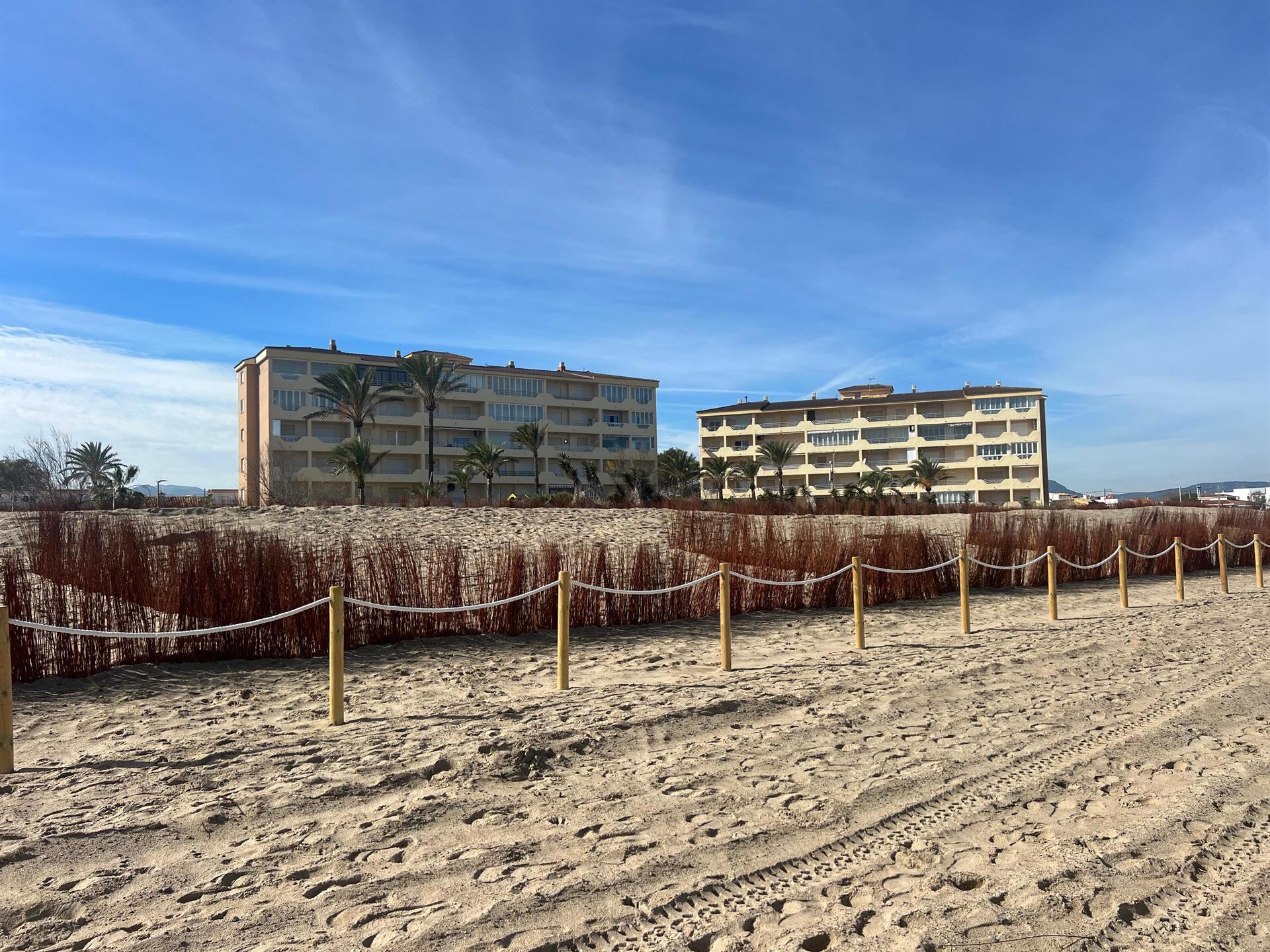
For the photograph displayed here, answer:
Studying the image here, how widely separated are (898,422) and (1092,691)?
208ft

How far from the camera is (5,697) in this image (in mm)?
4602

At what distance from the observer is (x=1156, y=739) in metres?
5.41

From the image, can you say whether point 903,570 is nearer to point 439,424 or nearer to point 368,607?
point 368,607

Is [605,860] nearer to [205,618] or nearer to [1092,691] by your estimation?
[1092,691]

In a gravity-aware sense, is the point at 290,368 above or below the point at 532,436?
above

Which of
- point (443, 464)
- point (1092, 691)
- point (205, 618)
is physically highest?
point (443, 464)

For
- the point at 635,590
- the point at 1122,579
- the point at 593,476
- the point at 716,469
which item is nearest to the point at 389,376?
the point at 593,476

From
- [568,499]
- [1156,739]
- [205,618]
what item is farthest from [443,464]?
[1156,739]

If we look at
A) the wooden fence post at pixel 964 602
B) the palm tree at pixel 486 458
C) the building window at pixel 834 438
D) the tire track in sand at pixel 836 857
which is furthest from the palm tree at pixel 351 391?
the tire track in sand at pixel 836 857

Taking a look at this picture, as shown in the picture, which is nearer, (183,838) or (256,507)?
(183,838)

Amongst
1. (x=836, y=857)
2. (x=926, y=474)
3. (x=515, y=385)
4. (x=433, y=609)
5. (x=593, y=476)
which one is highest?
(x=515, y=385)

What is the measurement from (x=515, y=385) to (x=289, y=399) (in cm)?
1499

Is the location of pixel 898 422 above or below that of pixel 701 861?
above

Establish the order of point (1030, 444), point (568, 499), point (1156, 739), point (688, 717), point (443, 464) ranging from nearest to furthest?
point (1156, 739) → point (688, 717) → point (568, 499) → point (443, 464) → point (1030, 444)
